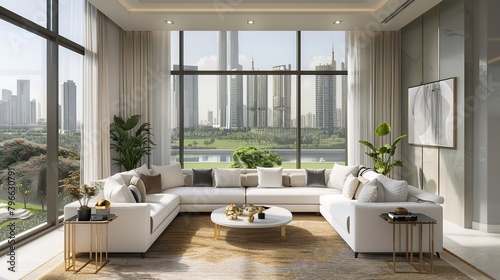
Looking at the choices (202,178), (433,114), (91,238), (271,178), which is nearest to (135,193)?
(91,238)

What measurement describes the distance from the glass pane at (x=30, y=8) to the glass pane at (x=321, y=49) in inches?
182

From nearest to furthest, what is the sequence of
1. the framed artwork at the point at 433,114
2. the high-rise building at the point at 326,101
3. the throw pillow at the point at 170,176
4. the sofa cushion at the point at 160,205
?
1. the sofa cushion at the point at 160,205
2. the framed artwork at the point at 433,114
3. the throw pillow at the point at 170,176
4. the high-rise building at the point at 326,101

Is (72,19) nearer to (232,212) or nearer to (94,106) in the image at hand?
(94,106)

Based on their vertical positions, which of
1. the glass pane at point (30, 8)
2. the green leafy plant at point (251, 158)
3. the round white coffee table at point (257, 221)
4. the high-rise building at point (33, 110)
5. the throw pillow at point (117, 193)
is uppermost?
the glass pane at point (30, 8)

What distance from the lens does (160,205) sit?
5.22 metres

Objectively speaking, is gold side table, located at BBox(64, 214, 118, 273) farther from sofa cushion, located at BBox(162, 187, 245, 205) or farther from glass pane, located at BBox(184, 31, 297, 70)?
glass pane, located at BBox(184, 31, 297, 70)

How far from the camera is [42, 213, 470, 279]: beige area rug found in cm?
377

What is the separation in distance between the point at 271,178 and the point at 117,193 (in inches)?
118

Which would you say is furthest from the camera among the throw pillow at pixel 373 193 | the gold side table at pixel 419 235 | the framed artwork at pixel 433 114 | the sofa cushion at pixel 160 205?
the framed artwork at pixel 433 114

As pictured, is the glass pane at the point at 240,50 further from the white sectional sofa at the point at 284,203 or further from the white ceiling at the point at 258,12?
the white sectional sofa at the point at 284,203

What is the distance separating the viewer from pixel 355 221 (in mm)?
4273

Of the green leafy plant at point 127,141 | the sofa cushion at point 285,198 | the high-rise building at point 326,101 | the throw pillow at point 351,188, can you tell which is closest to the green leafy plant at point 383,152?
the sofa cushion at point 285,198

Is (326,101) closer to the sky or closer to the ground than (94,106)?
closer to the sky

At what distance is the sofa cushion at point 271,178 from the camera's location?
22.6 ft
